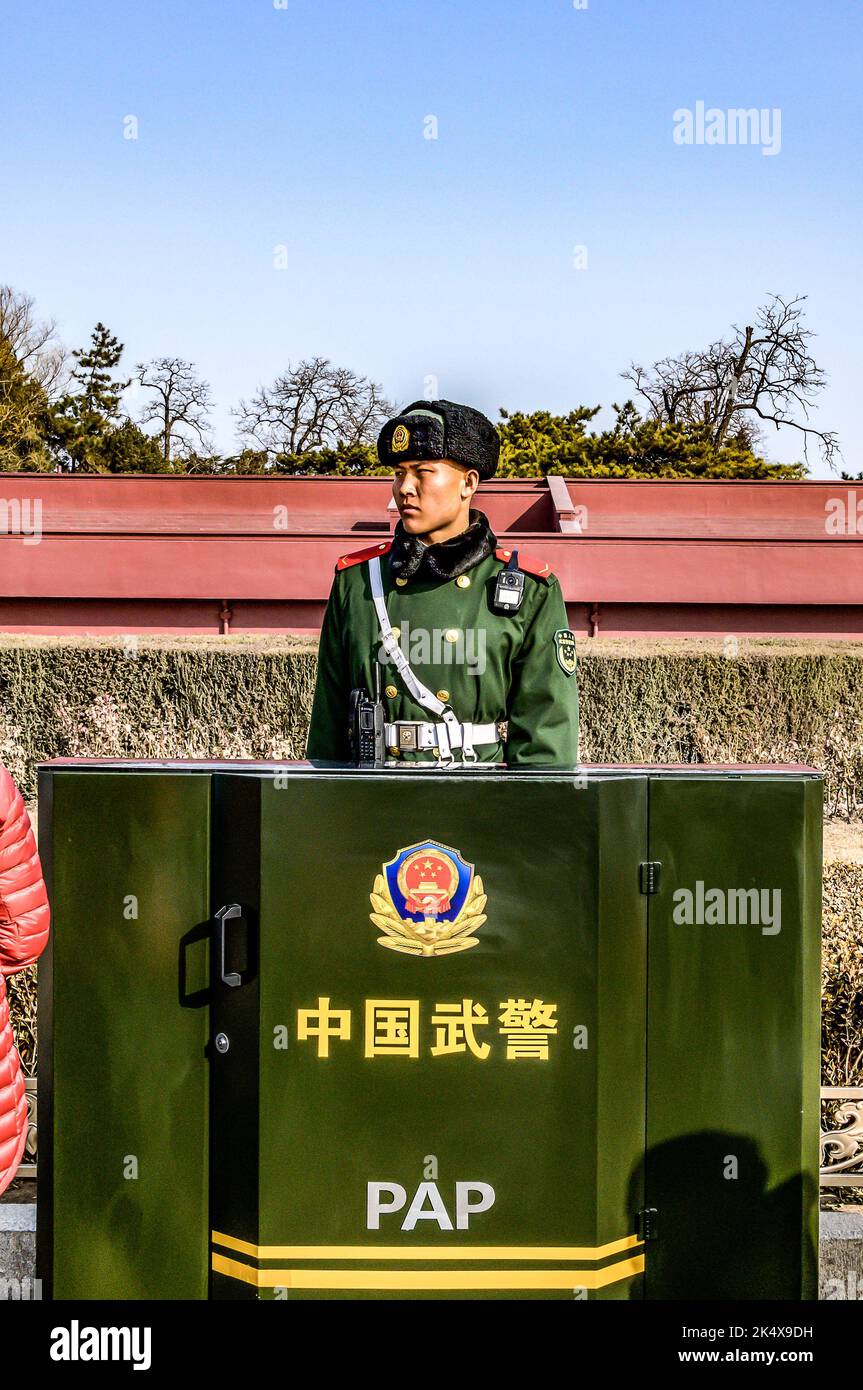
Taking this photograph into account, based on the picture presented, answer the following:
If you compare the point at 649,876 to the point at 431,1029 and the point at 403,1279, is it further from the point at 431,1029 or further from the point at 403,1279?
the point at 403,1279

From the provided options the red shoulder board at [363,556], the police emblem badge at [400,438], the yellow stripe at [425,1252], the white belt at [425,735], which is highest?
the police emblem badge at [400,438]

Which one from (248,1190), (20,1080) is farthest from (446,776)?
(20,1080)

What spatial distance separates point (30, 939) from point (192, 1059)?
1.29 ft

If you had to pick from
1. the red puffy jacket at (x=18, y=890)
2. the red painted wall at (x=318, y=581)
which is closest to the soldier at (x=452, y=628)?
the red puffy jacket at (x=18, y=890)

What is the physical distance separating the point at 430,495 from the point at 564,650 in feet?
1.71

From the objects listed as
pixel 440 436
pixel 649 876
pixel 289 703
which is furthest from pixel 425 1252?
pixel 289 703

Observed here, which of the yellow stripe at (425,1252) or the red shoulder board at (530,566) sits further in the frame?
the red shoulder board at (530,566)

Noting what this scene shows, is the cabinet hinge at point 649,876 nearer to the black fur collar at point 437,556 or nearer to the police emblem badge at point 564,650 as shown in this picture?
the police emblem badge at point 564,650

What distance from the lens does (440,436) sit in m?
2.97

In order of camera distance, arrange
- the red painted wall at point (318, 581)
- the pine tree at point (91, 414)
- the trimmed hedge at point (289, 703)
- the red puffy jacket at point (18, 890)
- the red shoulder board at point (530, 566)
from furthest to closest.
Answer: the pine tree at point (91, 414)
the red painted wall at point (318, 581)
the trimmed hedge at point (289, 703)
the red shoulder board at point (530, 566)
the red puffy jacket at point (18, 890)

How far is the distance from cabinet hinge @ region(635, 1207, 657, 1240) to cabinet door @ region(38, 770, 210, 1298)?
0.86 meters

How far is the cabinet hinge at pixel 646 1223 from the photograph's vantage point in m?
2.31

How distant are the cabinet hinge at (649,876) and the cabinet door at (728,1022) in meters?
0.01

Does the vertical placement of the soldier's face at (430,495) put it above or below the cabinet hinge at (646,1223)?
above
